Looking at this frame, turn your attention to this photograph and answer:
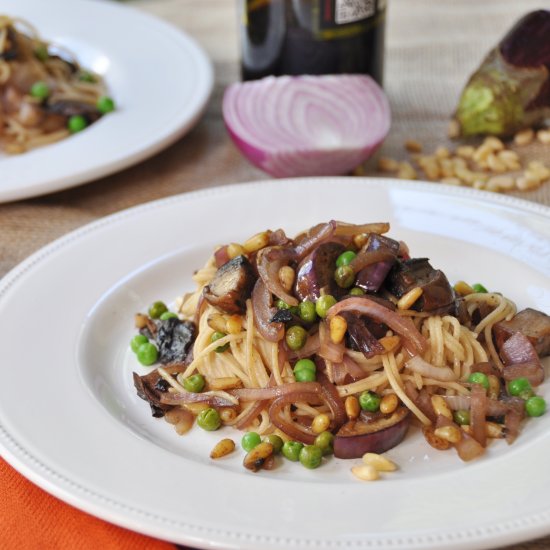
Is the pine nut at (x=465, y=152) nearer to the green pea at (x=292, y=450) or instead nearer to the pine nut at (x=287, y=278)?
the pine nut at (x=287, y=278)

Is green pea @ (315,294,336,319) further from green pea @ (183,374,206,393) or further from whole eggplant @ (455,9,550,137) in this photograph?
whole eggplant @ (455,9,550,137)

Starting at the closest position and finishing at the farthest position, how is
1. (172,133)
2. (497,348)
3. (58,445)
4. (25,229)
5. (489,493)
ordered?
(489,493), (58,445), (497,348), (25,229), (172,133)

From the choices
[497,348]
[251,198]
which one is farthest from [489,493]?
[251,198]

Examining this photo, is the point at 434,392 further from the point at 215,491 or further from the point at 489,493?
the point at 215,491

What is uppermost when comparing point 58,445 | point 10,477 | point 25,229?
point 58,445

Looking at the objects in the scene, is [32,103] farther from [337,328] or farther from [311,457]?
[311,457]

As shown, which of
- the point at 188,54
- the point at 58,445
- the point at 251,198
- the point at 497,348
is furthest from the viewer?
the point at 188,54

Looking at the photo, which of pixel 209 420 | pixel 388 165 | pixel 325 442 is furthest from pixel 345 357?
pixel 388 165
